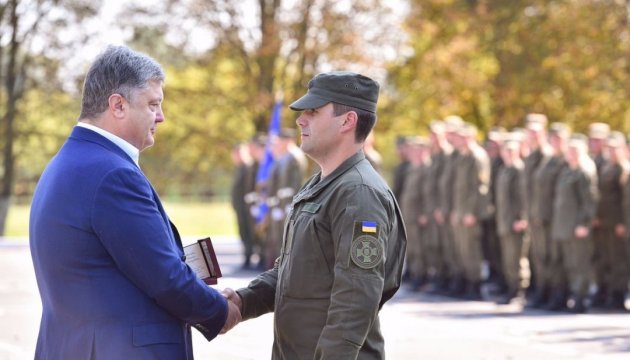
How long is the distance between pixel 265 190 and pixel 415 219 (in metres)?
3.36

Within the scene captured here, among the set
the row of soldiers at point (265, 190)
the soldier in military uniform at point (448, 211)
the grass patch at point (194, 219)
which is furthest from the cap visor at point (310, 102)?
the grass patch at point (194, 219)

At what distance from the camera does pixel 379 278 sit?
4.62m

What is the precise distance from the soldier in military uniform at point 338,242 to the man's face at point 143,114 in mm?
532

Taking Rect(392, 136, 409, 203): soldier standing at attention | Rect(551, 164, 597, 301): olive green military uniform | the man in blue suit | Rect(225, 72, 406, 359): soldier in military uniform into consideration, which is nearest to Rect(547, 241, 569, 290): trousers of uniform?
Rect(551, 164, 597, 301): olive green military uniform

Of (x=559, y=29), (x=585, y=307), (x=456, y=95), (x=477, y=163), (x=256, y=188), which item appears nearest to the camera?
(x=585, y=307)

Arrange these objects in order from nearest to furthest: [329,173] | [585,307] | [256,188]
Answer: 1. [329,173]
2. [585,307]
3. [256,188]

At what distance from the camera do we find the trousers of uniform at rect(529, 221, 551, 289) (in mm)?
15531

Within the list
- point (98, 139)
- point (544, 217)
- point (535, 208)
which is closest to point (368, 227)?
point (98, 139)

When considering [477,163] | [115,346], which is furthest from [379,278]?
[477,163]

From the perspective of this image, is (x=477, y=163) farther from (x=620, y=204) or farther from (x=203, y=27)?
(x=203, y=27)

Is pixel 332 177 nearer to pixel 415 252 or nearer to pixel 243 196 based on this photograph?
pixel 415 252

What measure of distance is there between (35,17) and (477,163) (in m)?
18.8

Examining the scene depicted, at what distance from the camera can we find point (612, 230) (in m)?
15.9

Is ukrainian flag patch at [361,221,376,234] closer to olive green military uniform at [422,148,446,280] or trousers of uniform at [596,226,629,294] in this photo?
trousers of uniform at [596,226,629,294]
